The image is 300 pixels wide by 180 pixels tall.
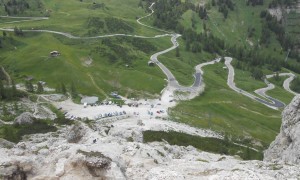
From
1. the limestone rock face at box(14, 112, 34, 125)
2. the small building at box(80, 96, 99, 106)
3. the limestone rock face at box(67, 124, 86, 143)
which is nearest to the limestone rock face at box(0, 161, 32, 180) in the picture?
the limestone rock face at box(67, 124, 86, 143)

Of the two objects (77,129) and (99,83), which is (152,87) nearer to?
(99,83)

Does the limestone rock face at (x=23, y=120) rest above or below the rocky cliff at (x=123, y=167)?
below

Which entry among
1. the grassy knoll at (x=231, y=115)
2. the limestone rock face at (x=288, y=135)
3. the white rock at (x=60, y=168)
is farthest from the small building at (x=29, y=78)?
the white rock at (x=60, y=168)

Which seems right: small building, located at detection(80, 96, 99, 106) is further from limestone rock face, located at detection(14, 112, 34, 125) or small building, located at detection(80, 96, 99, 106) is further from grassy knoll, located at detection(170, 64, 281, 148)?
limestone rock face, located at detection(14, 112, 34, 125)

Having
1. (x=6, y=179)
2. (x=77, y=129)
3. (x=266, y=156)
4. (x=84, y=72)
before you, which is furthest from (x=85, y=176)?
(x=84, y=72)

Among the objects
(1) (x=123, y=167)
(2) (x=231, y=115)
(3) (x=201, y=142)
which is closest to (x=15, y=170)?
(1) (x=123, y=167)

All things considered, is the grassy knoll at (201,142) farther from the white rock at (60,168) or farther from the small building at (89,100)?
the small building at (89,100)
